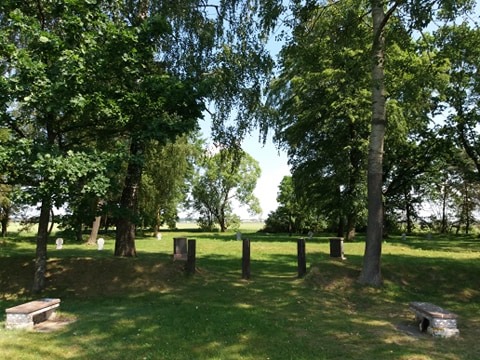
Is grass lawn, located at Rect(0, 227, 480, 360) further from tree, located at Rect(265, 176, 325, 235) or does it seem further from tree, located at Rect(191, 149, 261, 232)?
tree, located at Rect(191, 149, 261, 232)

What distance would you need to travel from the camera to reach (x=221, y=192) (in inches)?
2537

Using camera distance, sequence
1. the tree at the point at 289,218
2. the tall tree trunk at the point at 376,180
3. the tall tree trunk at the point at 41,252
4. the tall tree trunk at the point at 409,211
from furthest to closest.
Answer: the tree at the point at 289,218
the tall tree trunk at the point at 409,211
the tall tree trunk at the point at 376,180
the tall tree trunk at the point at 41,252

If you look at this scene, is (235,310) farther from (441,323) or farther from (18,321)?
(18,321)

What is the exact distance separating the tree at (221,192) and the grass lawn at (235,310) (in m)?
47.3

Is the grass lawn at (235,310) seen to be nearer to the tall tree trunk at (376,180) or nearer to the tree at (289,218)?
the tall tree trunk at (376,180)

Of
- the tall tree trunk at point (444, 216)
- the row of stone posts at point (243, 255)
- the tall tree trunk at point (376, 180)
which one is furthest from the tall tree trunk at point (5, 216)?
the tall tree trunk at point (444, 216)

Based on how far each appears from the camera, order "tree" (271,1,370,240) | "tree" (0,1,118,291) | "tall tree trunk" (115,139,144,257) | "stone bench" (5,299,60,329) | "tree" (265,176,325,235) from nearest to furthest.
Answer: "stone bench" (5,299,60,329)
"tree" (0,1,118,291)
"tall tree trunk" (115,139,144,257)
"tree" (271,1,370,240)
"tree" (265,176,325,235)

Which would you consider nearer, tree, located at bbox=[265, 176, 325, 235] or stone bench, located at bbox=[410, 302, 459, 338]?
stone bench, located at bbox=[410, 302, 459, 338]

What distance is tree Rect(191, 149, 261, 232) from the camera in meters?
63.3

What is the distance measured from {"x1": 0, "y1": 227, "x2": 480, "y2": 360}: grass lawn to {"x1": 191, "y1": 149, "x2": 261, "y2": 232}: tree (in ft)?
155

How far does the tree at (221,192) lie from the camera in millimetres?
63344

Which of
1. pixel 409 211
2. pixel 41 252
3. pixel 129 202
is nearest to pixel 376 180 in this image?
pixel 129 202

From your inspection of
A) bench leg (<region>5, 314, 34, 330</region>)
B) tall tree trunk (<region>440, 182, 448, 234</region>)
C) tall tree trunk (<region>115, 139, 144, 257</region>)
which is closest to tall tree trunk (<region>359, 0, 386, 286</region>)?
tall tree trunk (<region>115, 139, 144, 257</region>)

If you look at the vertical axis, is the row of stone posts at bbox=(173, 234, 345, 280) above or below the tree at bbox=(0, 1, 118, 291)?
below
